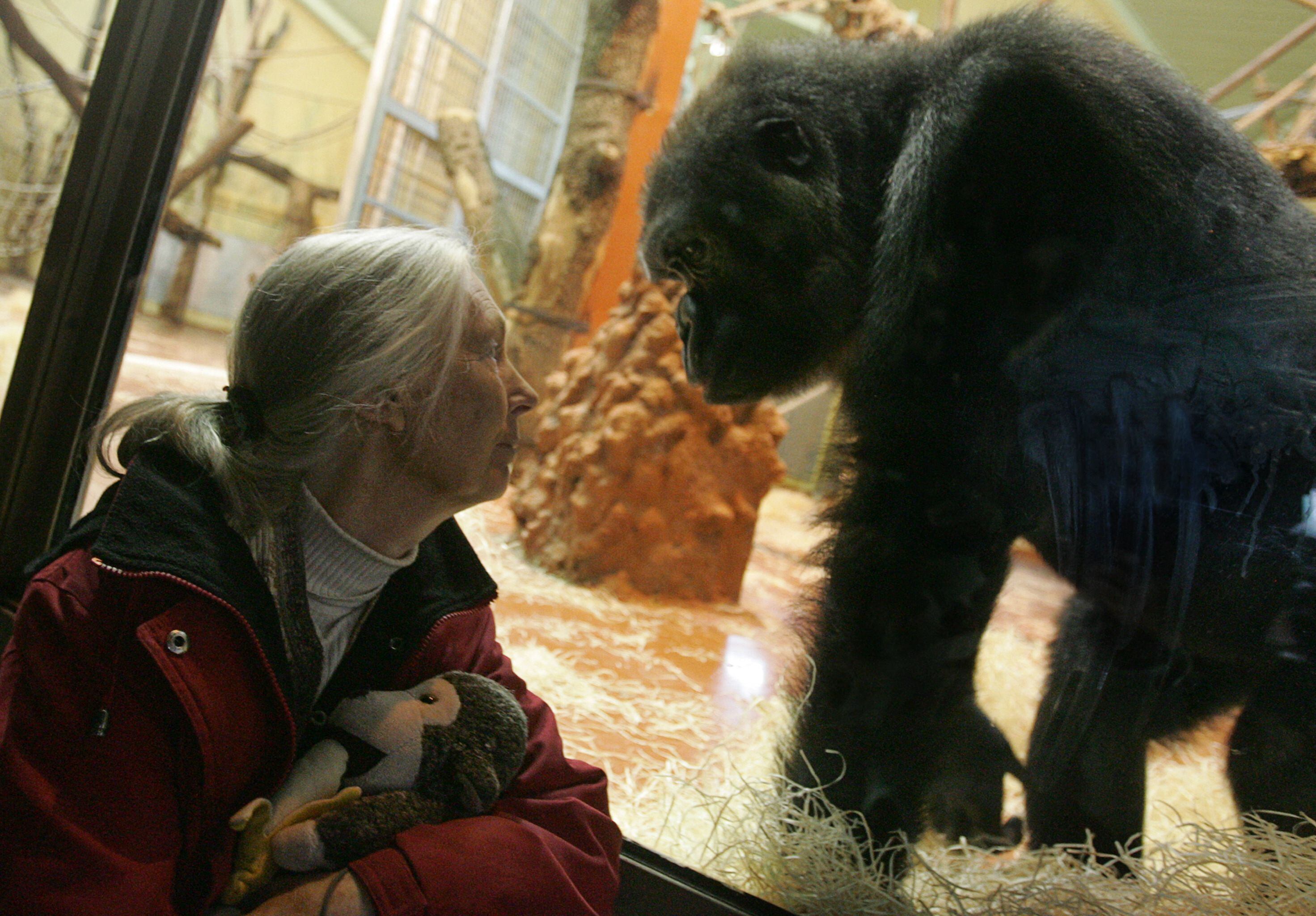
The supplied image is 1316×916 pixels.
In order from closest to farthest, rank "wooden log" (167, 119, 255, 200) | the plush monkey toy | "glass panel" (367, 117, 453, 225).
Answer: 1. the plush monkey toy
2. "wooden log" (167, 119, 255, 200)
3. "glass panel" (367, 117, 453, 225)

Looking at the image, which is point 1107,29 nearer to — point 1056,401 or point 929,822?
point 1056,401

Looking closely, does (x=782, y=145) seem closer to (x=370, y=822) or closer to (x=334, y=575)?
(x=334, y=575)

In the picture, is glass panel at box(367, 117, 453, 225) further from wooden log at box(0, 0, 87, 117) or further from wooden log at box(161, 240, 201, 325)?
wooden log at box(0, 0, 87, 117)

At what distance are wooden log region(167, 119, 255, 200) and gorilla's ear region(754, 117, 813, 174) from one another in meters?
1.83

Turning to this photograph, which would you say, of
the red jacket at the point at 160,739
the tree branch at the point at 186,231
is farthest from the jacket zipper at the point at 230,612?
the tree branch at the point at 186,231

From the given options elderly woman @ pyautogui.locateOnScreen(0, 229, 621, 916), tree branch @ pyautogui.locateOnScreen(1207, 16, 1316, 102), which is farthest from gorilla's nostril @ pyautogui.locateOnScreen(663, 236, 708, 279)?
tree branch @ pyautogui.locateOnScreen(1207, 16, 1316, 102)

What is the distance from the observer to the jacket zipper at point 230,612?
86 cm

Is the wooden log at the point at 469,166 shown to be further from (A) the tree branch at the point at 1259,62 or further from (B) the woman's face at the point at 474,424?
(A) the tree branch at the point at 1259,62

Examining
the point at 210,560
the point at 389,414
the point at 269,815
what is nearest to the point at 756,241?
the point at 389,414

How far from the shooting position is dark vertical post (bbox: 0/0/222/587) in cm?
174

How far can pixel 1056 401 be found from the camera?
130 cm

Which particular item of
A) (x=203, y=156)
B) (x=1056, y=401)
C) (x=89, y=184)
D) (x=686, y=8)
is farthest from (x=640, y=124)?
(x=1056, y=401)

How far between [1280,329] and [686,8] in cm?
240

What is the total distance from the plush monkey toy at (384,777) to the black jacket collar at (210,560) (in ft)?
0.21
